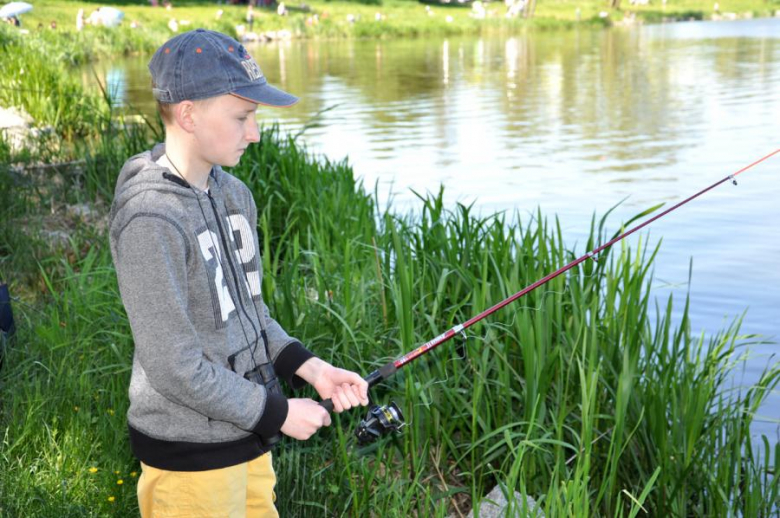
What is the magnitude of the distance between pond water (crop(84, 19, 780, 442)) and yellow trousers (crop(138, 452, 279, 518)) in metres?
2.67

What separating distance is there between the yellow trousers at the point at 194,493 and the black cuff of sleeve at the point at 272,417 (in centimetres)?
15

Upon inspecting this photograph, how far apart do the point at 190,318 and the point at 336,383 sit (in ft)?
1.47

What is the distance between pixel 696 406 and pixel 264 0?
53.1 m

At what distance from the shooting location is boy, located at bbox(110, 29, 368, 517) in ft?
7.03

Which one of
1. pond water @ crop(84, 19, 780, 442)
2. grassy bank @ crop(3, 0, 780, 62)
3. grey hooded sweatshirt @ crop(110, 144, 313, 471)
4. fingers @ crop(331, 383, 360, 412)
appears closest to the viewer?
grey hooded sweatshirt @ crop(110, 144, 313, 471)

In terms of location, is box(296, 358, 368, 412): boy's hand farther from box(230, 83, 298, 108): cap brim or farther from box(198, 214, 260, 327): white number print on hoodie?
box(230, 83, 298, 108): cap brim

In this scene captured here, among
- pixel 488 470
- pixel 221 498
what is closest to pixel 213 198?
pixel 221 498

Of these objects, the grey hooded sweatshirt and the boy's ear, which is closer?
the grey hooded sweatshirt

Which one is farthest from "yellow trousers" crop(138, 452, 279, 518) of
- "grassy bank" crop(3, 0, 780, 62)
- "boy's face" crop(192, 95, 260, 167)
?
"grassy bank" crop(3, 0, 780, 62)

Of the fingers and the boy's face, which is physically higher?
the boy's face

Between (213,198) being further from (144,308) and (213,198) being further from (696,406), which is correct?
(696,406)

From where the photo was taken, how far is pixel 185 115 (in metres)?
2.25

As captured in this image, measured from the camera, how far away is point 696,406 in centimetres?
342

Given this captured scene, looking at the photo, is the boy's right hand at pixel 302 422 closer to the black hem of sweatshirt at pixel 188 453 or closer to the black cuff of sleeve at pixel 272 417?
the black cuff of sleeve at pixel 272 417
